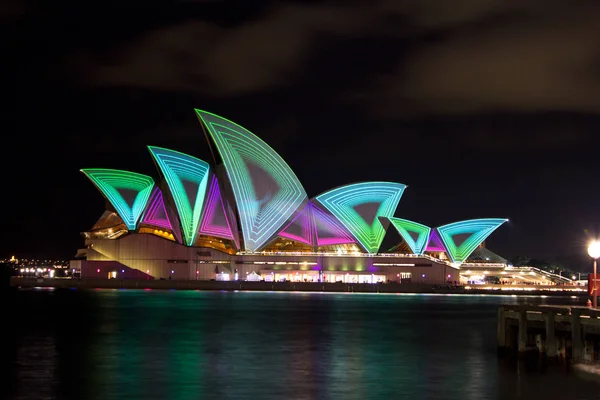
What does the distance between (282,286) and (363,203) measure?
1258 cm

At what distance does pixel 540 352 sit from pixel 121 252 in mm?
65474

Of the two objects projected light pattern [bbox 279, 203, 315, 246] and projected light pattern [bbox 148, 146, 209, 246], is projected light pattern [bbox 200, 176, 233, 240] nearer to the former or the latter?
projected light pattern [bbox 148, 146, 209, 246]

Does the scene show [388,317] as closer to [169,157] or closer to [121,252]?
[169,157]

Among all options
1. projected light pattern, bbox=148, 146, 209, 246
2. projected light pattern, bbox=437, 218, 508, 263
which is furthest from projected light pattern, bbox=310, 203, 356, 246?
projected light pattern, bbox=148, 146, 209, 246

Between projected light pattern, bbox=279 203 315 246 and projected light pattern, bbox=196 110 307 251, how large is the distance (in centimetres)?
204

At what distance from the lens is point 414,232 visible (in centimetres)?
9606

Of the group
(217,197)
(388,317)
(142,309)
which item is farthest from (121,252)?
(388,317)

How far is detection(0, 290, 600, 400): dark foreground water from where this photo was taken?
800 inches

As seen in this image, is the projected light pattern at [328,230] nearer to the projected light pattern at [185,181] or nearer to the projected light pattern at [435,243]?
the projected light pattern at [435,243]

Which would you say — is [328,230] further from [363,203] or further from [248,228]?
[248,228]

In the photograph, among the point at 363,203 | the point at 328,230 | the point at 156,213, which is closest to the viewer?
the point at 156,213

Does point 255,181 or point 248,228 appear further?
point 248,228

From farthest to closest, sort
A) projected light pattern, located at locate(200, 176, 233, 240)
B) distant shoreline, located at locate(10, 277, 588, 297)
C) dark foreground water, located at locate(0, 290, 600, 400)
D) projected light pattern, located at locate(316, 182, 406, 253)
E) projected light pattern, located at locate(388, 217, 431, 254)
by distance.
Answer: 1. projected light pattern, located at locate(388, 217, 431, 254)
2. projected light pattern, located at locate(316, 182, 406, 253)
3. distant shoreline, located at locate(10, 277, 588, 297)
4. projected light pattern, located at locate(200, 176, 233, 240)
5. dark foreground water, located at locate(0, 290, 600, 400)

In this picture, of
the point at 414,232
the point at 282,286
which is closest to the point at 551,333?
the point at 282,286
